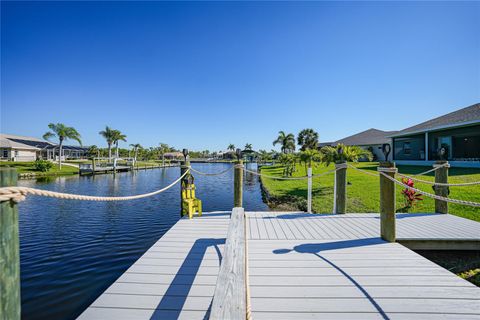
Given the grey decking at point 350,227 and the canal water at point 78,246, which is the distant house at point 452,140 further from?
the canal water at point 78,246

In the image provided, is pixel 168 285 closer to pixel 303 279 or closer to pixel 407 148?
pixel 303 279

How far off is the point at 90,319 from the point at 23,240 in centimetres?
871

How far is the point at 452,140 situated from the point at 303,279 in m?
25.9

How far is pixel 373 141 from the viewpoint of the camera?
35250 mm

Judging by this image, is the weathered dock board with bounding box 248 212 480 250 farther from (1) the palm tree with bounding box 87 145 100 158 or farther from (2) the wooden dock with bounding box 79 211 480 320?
(1) the palm tree with bounding box 87 145 100 158

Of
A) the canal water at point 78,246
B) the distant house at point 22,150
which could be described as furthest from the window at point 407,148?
the distant house at point 22,150

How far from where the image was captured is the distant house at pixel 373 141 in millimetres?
32406

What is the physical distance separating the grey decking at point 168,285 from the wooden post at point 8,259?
124cm

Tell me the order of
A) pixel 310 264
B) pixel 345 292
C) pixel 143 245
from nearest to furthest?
pixel 345 292 < pixel 310 264 < pixel 143 245

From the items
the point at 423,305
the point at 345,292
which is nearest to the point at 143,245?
the point at 345,292

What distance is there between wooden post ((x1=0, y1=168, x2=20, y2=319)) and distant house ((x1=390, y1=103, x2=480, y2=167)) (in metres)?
23.4

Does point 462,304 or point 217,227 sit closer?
point 462,304

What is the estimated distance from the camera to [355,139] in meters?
41.7

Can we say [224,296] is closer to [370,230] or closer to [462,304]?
[462,304]
